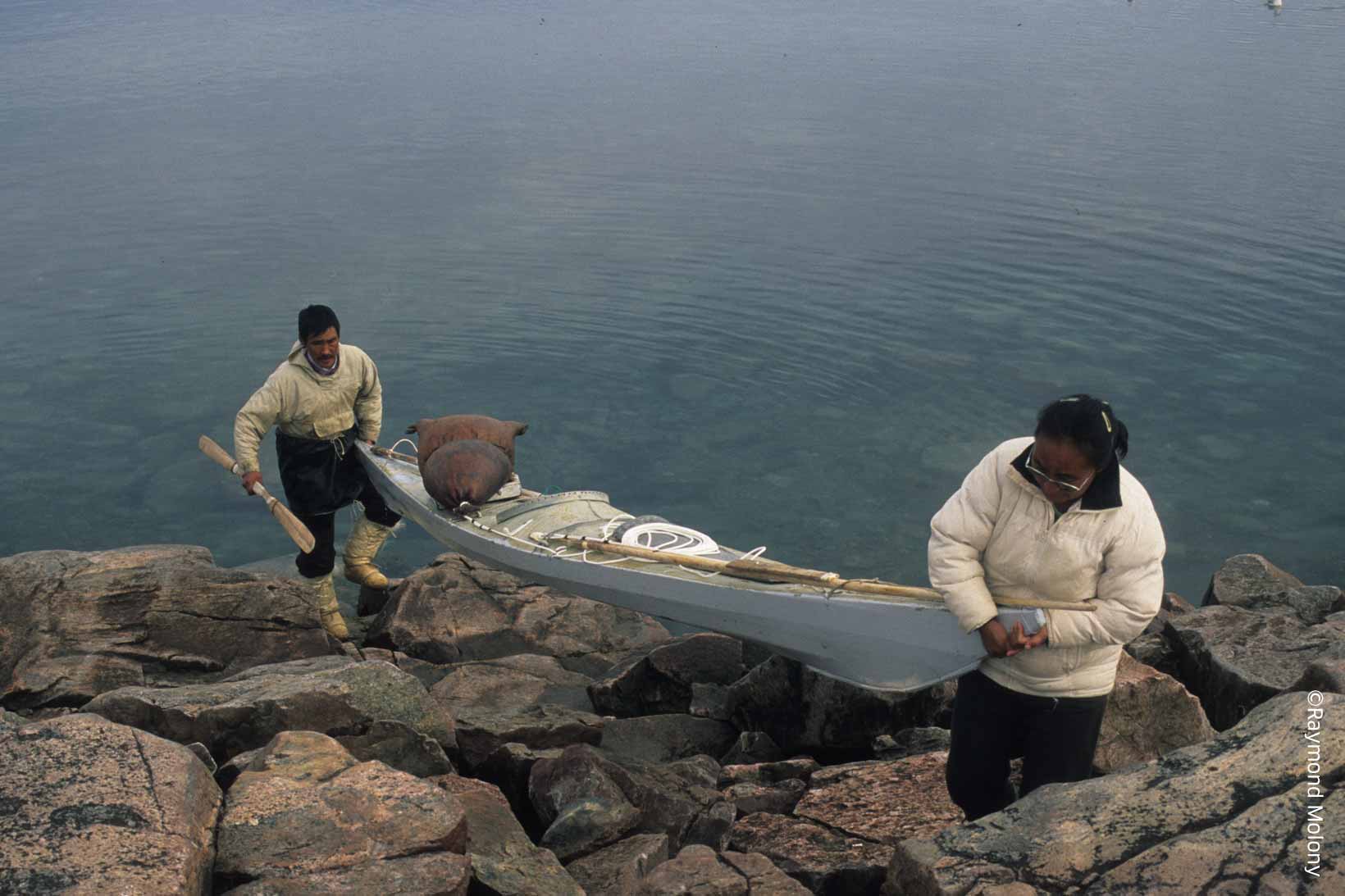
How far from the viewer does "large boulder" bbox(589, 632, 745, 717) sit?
8.19 m

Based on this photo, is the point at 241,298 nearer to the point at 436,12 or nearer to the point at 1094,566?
the point at 1094,566

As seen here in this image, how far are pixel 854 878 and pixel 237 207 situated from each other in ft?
77.5

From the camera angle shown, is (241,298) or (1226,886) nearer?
(1226,886)

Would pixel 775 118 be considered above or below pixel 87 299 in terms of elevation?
above

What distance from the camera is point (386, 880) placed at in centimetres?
423

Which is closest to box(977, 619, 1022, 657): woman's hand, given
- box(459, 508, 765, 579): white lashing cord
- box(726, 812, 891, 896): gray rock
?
box(726, 812, 891, 896): gray rock

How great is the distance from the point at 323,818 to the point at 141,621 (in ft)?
14.1

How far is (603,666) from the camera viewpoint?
31.3 feet

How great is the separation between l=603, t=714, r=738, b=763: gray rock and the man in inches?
120

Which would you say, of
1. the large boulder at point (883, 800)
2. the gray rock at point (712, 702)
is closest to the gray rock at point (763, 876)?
the large boulder at point (883, 800)

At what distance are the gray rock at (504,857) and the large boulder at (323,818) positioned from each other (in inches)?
7.8

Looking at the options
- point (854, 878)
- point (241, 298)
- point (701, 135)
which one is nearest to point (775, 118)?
point (701, 135)

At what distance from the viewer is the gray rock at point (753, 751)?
732 centimetres

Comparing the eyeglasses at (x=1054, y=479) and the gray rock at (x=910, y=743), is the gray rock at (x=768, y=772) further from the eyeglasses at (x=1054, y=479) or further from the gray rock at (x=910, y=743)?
the eyeglasses at (x=1054, y=479)
